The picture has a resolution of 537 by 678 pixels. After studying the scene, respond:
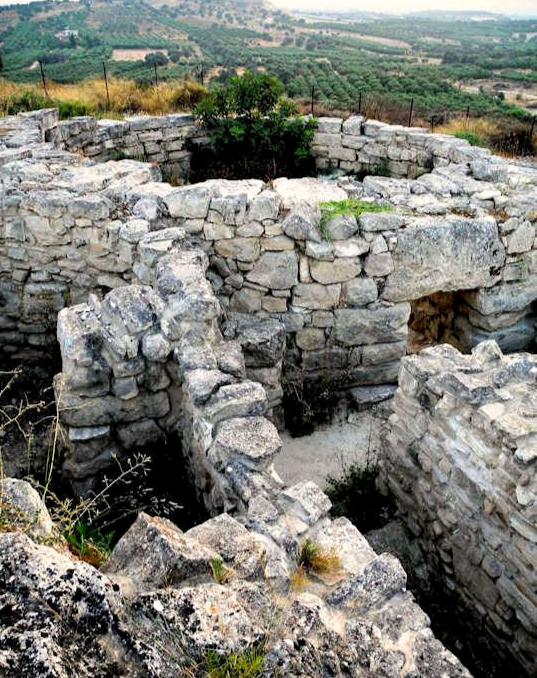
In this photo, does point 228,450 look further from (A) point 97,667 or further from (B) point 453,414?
(A) point 97,667

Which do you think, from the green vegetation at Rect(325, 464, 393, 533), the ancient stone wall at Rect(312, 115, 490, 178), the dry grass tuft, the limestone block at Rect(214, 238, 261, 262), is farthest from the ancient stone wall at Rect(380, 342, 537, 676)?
the dry grass tuft

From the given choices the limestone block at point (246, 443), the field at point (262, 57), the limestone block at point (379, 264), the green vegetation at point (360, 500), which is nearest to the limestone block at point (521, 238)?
the limestone block at point (379, 264)

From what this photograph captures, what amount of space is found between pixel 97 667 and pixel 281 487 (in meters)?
1.86

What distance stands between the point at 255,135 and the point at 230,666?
9.47 m

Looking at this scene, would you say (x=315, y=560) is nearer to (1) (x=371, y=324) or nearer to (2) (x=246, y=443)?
(2) (x=246, y=443)

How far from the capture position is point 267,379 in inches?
231

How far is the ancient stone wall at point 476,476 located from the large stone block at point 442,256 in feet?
5.50

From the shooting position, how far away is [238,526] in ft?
9.78

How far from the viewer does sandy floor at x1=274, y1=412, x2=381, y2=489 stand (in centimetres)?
548

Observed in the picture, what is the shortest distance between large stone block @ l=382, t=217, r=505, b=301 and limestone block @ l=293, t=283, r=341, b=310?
544 millimetres

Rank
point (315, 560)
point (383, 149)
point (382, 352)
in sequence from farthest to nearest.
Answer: point (383, 149)
point (382, 352)
point (315, 560)

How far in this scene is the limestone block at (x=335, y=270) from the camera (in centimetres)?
598

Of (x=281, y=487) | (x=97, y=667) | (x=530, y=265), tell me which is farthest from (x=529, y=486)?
(x=530, y=265)

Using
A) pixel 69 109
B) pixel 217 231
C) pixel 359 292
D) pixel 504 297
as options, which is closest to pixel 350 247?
pixel 359 292
